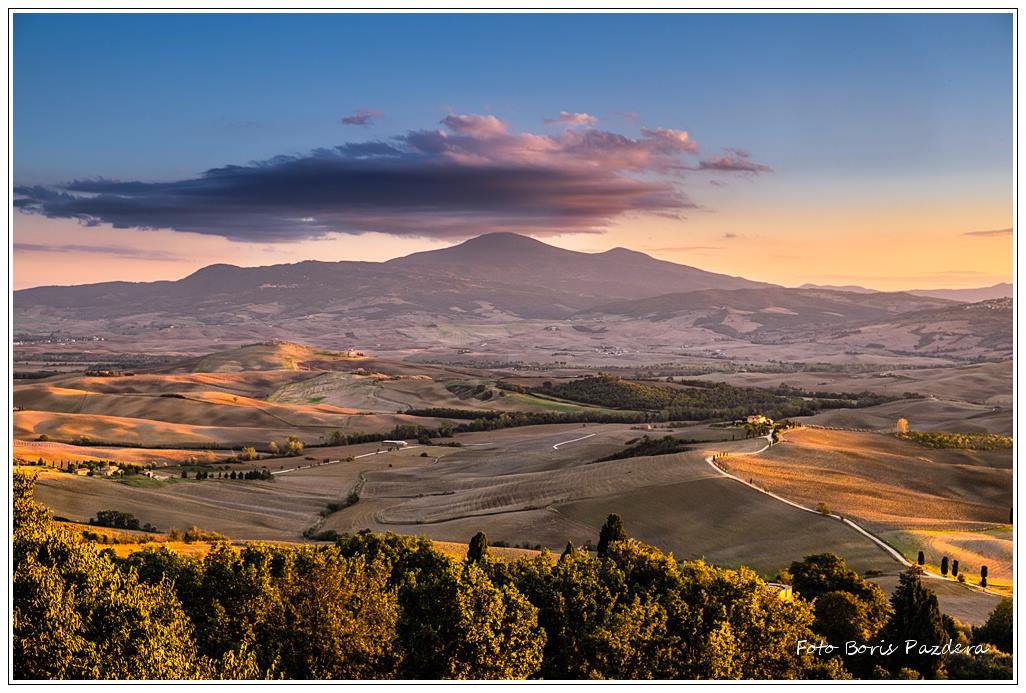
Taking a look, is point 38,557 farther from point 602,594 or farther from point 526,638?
point 602,594

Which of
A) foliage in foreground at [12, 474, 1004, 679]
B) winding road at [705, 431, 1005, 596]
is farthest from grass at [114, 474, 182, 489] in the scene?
winding road at [705, 431, 1005, 596]

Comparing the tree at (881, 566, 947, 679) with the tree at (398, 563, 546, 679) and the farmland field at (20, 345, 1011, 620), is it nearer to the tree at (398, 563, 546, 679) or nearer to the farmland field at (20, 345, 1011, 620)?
the farmland field at (20, 345, 1011, 620)

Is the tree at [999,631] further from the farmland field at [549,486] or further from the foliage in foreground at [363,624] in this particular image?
the farmland field at [549,486]

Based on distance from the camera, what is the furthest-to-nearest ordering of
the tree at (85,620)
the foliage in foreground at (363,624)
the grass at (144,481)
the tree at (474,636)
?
the grass at (144,481) → the tree at (474,636) → the foliage in foreground at (363,624) → the tree at (85,620)

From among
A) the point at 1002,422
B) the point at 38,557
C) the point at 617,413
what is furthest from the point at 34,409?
the point at 1002,422

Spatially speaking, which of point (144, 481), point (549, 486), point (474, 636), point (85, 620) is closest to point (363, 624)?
point (474, 636)

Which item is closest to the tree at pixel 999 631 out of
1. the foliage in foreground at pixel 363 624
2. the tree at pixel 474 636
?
the foliage in foreground at pixel 363 624

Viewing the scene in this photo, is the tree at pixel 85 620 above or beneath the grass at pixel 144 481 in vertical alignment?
above
